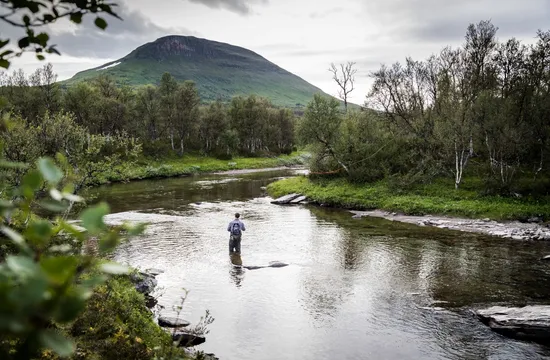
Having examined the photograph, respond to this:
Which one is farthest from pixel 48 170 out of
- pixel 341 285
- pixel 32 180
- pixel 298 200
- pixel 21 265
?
pixel 298 200

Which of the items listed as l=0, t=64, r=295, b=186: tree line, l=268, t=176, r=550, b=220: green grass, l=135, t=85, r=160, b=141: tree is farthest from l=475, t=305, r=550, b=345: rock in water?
l=135, t=85, r=160, b=141: tree

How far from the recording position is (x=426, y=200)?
37.9 meters

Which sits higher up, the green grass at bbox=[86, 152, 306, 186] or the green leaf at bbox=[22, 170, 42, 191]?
the green leaf at bbox=[22, 170, 42, 191]

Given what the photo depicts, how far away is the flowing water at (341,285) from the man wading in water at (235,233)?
622mm

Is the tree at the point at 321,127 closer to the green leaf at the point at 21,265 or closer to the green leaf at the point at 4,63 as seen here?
the green leaf at the point at 4,63

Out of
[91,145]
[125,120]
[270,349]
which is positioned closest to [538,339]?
[270,349]

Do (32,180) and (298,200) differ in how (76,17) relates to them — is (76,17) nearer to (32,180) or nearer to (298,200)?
(32,180)

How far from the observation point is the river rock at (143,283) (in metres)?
17.8

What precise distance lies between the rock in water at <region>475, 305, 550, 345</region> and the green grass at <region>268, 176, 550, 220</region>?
18.9 meters

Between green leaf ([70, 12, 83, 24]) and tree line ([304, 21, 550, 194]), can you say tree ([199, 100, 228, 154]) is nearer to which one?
tree line ([304, 21, 550, 194])

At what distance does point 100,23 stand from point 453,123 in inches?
1632

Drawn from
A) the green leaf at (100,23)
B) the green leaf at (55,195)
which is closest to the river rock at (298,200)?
the green leaf at (100,23)

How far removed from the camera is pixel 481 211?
3375 cm

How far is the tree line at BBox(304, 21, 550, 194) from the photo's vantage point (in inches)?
1454
